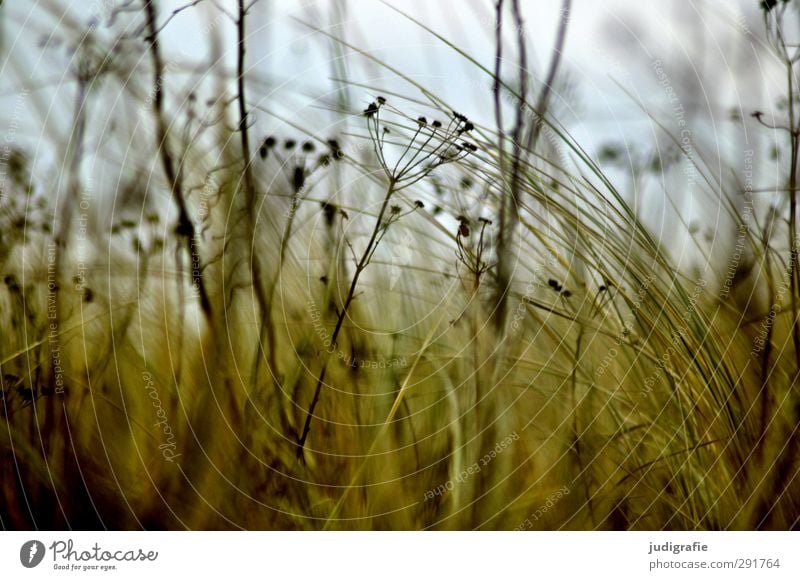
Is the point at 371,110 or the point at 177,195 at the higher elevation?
the point at 371,110

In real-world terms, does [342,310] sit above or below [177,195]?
below

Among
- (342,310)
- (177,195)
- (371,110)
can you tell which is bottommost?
(342,310)

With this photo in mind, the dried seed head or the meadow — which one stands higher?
the dried seed head

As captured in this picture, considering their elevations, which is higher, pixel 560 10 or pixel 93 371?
pixel 560 10

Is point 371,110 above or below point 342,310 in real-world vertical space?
above

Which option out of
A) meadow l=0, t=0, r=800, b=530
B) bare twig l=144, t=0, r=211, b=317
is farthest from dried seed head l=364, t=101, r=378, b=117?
bare twig l=144, t=0, r=211, b=317

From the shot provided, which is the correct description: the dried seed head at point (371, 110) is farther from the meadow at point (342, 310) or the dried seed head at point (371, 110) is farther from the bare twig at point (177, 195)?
the bare twig at point (177, 195)

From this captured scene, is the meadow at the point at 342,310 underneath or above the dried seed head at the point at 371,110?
underneath

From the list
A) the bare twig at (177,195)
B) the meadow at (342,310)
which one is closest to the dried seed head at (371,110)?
the meadow at (342,310)

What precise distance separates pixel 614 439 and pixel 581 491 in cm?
12

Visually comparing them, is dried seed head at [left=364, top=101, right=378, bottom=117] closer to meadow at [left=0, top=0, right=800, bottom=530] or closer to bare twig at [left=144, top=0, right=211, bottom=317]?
meadow at [left=0, top=0, right=800, bottom=530]

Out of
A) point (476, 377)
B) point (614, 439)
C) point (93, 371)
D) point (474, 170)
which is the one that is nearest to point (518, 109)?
point (474, 170)

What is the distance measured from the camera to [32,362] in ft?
4.17
